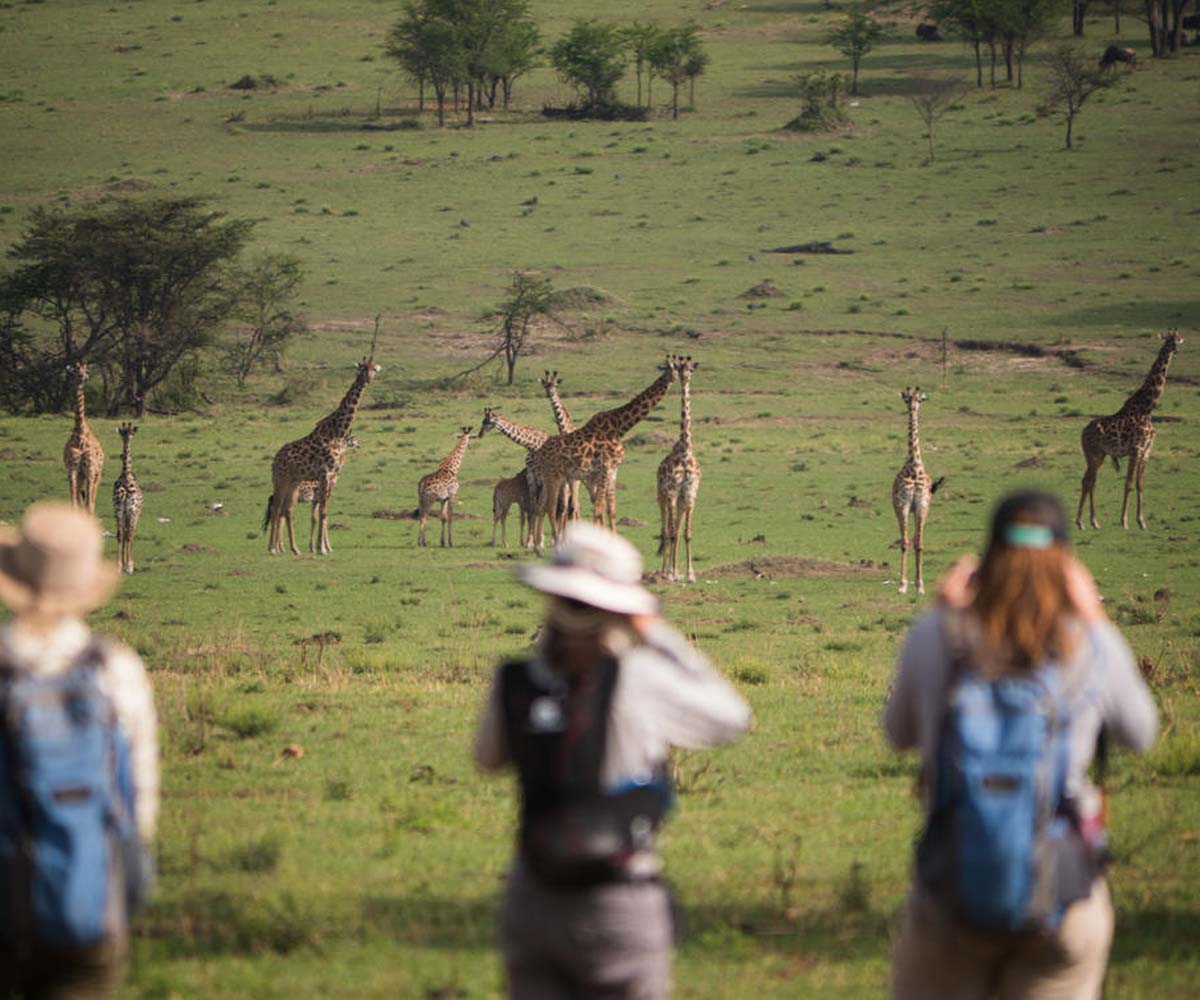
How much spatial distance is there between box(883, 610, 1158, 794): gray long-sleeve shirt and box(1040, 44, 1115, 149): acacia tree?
63021mm

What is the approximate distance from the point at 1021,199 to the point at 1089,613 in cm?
5626

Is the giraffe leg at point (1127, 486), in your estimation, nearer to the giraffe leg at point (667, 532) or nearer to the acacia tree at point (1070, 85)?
the giraffe leg at point (667, 532)

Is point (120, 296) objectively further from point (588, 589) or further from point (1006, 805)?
point (1006, 805)

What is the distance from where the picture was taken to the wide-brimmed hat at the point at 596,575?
3920 mm

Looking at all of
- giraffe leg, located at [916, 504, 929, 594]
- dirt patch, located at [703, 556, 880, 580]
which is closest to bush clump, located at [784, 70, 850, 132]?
dirt patch, located at [703, 556, 880, 580]

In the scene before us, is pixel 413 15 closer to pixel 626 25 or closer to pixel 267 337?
pixel 626 25

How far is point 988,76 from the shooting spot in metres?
77.1

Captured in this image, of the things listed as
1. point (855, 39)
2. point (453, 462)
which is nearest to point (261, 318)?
point (453, 462)

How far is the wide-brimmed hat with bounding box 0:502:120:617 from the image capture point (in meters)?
4.03

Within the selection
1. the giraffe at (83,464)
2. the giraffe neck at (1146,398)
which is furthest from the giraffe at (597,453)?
the giraffe neck at (1146,398)

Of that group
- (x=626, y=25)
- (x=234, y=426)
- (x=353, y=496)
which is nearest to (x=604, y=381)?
(x=234, y=426)

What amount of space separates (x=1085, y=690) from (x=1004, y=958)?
26.3 inches

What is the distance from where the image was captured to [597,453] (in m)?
22.9

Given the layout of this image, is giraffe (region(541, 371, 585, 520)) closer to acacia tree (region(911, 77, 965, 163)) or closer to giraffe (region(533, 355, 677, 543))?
giraffe (region(533, 355, 677, 543))
